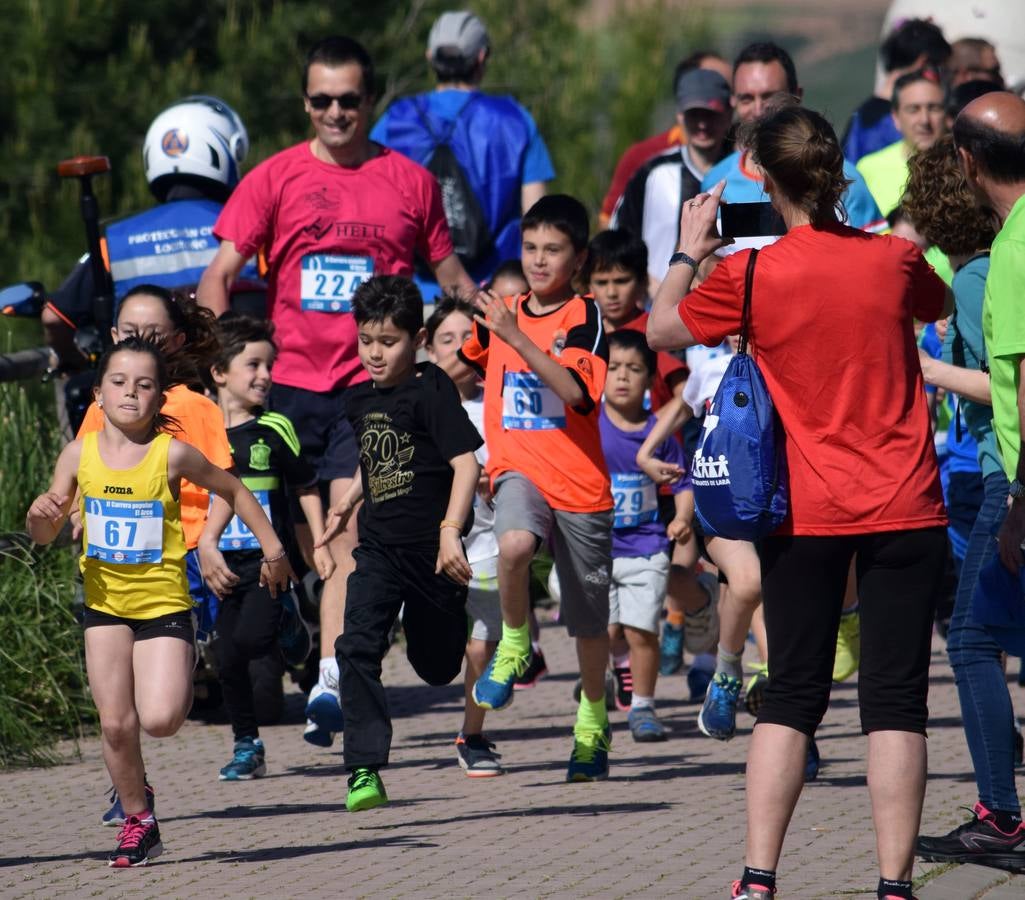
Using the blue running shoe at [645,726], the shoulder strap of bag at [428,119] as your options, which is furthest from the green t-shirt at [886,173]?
the blue running shoe at [645,726]

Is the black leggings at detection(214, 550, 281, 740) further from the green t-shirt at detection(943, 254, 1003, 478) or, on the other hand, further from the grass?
the green t-shirt at detection(943, 254, 1003, 478)

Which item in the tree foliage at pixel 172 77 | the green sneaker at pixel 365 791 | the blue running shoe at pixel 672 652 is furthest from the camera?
the tree foliage at pixel 172 77

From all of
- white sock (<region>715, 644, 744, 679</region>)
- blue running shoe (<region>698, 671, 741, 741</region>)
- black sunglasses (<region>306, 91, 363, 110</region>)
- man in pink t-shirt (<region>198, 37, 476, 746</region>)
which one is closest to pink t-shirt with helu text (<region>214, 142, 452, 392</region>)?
man in pink t-shirt (<region>198, 37, 476, 746</region>)

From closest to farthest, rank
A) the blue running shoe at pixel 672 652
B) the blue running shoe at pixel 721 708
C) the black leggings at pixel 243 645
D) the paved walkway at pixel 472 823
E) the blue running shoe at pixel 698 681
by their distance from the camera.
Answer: the paved walkway at pixel 472 823 < the blue running shoe at pixel 721 708 < the black leggings at pixel 243 645 < the blue running shoe at pixel 698 681 < the blue running shoe at pixel 672 652

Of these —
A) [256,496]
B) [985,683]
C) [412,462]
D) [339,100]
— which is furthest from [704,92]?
[985,683]

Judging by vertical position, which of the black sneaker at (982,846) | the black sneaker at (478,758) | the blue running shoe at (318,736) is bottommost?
the black sneaker at (982,846)

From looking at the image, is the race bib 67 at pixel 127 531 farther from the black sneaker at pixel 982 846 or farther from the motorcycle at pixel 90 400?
the black sneaker at pixel 982 846

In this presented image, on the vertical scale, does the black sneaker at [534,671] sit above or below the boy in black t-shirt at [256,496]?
below

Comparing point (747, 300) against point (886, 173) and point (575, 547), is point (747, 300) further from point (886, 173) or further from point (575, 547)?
point (886, 173)

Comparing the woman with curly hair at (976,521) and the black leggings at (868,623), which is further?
the woman with curly hair at (976,521)

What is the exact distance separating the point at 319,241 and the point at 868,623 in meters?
4.00

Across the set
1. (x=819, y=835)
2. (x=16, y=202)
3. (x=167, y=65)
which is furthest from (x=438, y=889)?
(x=167, y=65)

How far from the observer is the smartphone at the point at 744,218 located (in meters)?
5.78

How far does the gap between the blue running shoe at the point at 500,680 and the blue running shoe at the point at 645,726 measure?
3.84ft
